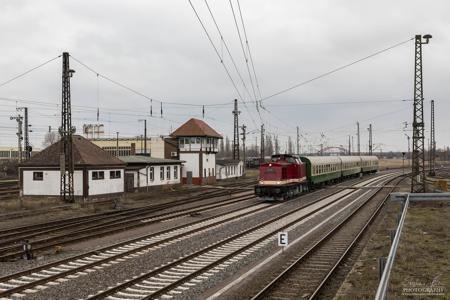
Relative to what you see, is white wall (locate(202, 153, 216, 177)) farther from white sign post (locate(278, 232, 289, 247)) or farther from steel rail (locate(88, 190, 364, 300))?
white sign post (locate(278, 232, 289, 247))

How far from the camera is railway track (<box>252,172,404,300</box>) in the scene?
1147cm

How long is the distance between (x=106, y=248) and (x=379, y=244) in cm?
976

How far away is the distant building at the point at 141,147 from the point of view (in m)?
66.9

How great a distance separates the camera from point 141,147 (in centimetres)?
8875

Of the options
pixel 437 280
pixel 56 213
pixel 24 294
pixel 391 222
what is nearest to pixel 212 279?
pixel 24 294

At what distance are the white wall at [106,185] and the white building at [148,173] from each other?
2.99 metres

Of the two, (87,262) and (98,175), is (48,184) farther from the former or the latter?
(87,262)

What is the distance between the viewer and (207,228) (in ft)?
73.7

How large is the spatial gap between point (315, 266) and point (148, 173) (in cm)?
3598

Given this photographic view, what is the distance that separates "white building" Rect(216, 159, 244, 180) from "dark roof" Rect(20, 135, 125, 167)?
93.1 feet

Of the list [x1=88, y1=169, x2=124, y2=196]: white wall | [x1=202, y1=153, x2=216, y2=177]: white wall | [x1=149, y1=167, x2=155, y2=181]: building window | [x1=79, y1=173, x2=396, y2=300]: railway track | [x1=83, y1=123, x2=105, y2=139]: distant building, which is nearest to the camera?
[x1=79, y1=173, x2=396, y2=300]: railway track

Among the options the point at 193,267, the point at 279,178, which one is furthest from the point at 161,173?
the point at 193,267

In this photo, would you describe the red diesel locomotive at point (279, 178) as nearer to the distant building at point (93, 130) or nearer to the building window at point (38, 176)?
the building window at point (38, 176)

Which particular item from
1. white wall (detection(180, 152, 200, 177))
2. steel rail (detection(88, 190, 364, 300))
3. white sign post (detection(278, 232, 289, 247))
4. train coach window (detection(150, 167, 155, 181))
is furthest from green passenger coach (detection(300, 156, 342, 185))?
white sign post (detection(278, 232, 289, 247))
